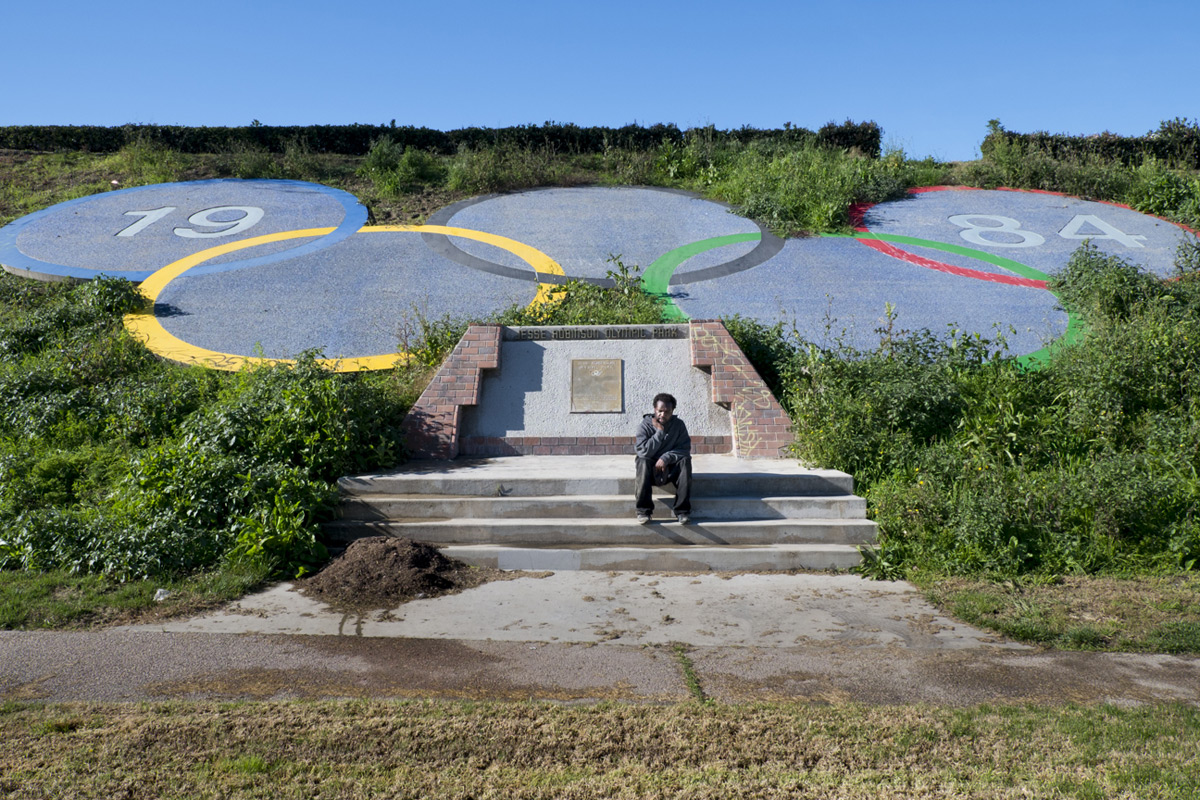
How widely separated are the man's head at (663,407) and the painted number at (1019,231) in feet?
31.3

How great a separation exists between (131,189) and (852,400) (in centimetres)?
1484

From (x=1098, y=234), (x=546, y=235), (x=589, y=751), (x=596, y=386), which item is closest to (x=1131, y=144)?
(x=1098, y=234)

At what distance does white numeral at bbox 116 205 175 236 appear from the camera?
48.6 feet

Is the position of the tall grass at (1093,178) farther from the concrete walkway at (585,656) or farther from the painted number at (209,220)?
the painted number at (209,220)

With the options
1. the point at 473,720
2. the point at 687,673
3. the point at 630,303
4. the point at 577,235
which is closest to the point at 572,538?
the point at 687,673

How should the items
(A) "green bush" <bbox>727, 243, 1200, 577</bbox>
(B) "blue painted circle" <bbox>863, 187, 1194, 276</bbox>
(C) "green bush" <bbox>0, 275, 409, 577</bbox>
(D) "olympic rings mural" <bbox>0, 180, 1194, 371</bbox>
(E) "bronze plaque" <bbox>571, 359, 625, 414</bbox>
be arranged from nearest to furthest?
1. (C) "green bush" <bbox>0, 275, 409, 577</bbox>
2. (A) "green bush" <bbox>727, 243, 1200, 577</bbox>
3. (E) "bronze plaque" <bbox>571, 359, 625, 414</bbox>
4. (D) "olympic rings mural" <bbox>0, 180, 1194, 371</bbox>
5. (B) "blue painted circle" <bbox>863, 187, 1194, 276</bbox>

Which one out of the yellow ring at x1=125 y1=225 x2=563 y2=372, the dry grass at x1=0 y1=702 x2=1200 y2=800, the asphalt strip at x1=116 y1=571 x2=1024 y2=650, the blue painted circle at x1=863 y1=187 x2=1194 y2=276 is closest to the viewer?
the dry grass at x1=0 y1=702 x2=1200 y2=800

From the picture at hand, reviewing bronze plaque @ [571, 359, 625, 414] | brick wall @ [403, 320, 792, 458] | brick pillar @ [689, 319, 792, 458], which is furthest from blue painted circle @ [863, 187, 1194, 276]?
bronze plaque @ [571, 359, 625, 414]

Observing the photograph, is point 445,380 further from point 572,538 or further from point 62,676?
point 62,676

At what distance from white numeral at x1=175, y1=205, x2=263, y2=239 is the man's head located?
10.3 metres

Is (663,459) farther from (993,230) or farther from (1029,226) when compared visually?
(1029,226)

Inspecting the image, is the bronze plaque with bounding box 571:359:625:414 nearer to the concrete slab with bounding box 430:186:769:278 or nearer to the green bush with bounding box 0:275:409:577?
the green bush with bounding box 0:275:409:577

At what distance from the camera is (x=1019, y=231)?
15.0m

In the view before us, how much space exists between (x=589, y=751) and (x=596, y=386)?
5.58m
